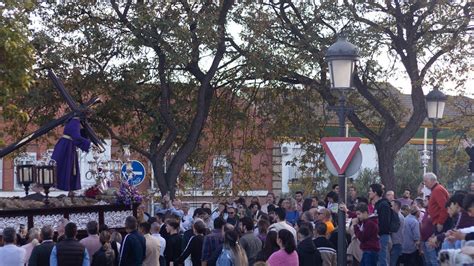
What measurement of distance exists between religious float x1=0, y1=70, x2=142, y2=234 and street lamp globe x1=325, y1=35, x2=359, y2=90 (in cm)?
542

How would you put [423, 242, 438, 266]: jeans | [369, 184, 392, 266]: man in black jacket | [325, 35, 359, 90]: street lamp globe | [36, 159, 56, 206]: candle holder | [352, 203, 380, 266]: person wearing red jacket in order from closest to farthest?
[325, 35, 359, 90]: street lamp globe → [352, 203, 380, 266]: person wearing red jacket → [36, 159, 56, 206]: candle holder → [369, 184, 392, 266]: man in black jacket → [423, 242, 438, 266]: jeans

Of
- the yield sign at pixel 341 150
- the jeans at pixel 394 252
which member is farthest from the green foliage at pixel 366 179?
the yield sign at pixel 341 150

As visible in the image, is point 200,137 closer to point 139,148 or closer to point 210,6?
point 139,148

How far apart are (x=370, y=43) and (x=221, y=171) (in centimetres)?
594

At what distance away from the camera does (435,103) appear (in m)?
22.4

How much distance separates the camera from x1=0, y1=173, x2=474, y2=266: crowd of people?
46.5 feet

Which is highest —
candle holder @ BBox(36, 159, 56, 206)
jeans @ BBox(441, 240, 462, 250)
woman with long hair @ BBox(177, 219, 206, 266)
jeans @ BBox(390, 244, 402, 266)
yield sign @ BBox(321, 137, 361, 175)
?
yield sign @ BBox(321, 137, 361, 175)

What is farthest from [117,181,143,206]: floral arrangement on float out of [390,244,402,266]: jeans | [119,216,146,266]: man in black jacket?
[390,244,402,266]: jeans

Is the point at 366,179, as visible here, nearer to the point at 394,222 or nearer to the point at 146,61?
the point at 146,61

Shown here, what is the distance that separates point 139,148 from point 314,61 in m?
4.90

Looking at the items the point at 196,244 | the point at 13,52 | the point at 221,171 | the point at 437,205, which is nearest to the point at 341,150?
the point at 437,205

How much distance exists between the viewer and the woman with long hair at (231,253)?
15.1m

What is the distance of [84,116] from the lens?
19.9 meters

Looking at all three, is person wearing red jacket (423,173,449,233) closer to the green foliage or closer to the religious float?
the religious float
